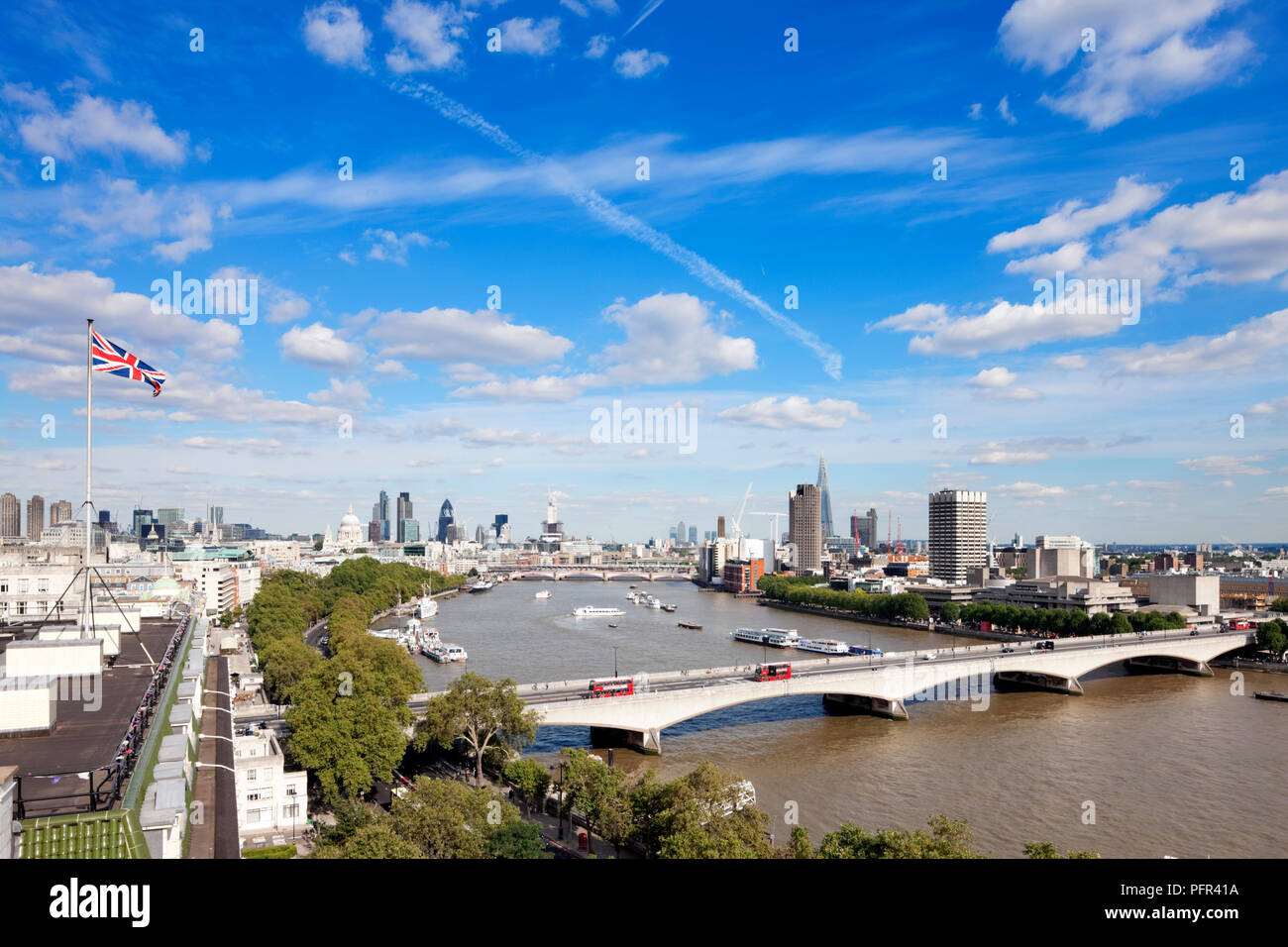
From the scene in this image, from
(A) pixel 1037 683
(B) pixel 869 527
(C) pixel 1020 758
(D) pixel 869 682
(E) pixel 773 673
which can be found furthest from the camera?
(B) pixel 869 527

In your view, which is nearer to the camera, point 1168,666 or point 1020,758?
point 1020,758

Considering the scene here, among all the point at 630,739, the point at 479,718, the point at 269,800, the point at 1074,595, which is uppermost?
the point at 479,718

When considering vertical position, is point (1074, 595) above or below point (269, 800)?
below

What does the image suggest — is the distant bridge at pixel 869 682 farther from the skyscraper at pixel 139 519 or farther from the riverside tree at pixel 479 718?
the skyscraper at pixel 139 519

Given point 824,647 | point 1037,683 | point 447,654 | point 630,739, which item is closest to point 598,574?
point 824,647

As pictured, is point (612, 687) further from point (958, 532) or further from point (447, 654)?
point (958, 532)
